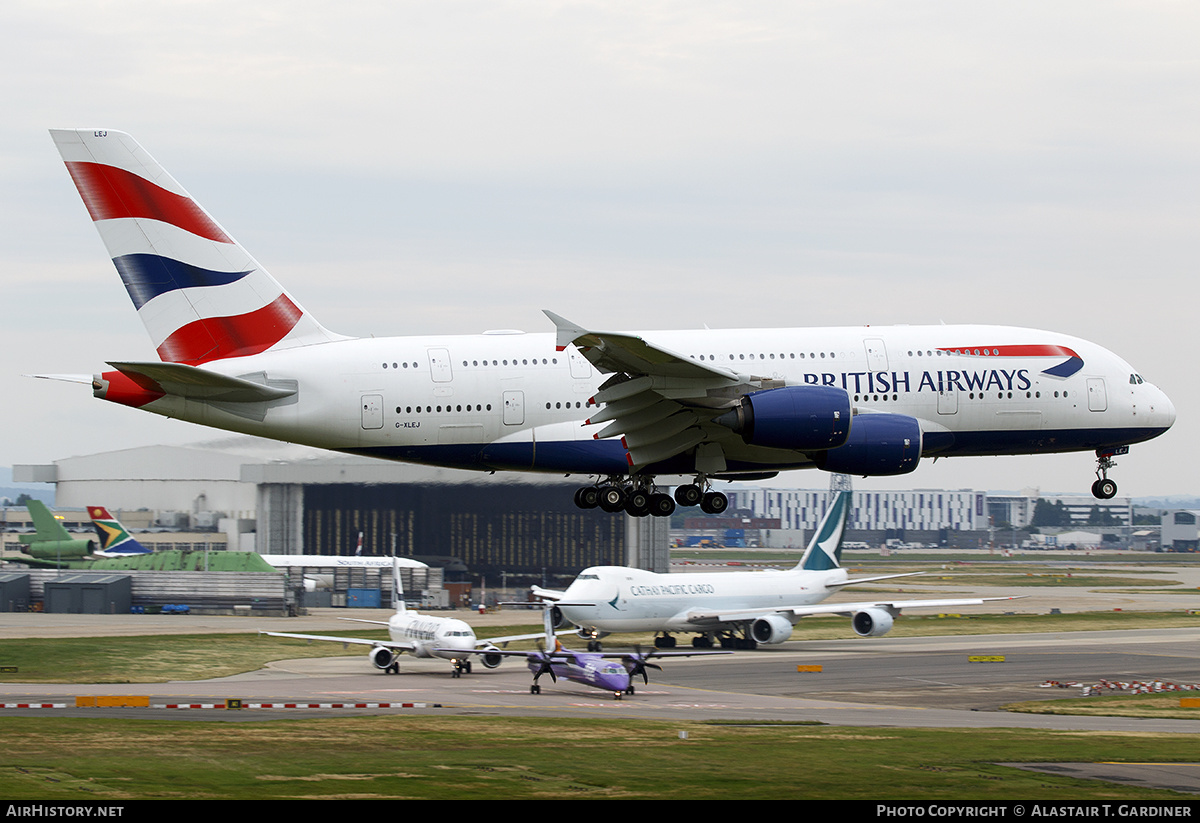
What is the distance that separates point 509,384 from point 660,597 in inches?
1866

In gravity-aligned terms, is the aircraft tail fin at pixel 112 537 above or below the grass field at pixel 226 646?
above

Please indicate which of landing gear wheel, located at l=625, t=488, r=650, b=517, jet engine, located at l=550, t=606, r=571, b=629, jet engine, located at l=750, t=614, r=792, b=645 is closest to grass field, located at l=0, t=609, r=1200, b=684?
jet engine, located at l=550, t=606, r=571, b=629

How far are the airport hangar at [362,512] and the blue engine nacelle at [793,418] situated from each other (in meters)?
66.6

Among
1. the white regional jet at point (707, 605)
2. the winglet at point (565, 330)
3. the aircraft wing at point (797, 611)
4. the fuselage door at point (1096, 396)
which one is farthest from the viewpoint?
the aircraft wing at point (797, 611)

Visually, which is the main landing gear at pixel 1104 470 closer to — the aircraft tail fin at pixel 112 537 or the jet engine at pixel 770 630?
the jet engine at pixel 770 630

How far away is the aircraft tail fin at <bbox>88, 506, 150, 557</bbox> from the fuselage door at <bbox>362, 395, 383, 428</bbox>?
8839 centimetres

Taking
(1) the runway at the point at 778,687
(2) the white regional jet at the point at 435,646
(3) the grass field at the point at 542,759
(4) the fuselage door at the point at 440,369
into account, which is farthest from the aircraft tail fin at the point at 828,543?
(4) the fuselage door at the point at 440,369

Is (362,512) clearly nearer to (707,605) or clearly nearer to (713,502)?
(707,605)

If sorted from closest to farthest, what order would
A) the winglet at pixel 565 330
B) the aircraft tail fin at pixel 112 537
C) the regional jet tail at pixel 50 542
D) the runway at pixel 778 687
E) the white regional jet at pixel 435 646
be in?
Answer: the winglet at pixel 565 330
the runway at pixel 778 687
the white regional jet at pixel 435 646
the aircraft tail fin at pixel 112 537
the regional jet tail at pixel 50 542

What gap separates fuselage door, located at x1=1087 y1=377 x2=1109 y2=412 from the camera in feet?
142

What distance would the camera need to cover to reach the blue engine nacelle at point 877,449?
1574 inches

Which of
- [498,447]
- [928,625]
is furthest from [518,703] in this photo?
[928,625]

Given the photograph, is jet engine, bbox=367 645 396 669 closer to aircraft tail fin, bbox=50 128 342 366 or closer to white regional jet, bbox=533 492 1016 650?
white regional jet, bbox=533 492 1016 650
